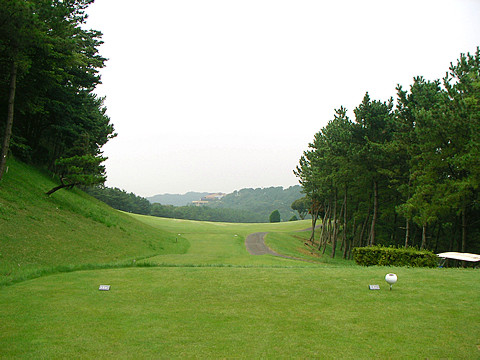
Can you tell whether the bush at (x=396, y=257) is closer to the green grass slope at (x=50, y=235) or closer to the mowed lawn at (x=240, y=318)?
the mowed lawn at (x=240, y=318)

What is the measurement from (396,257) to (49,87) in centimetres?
2591

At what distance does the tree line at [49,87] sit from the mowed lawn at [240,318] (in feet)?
47.0

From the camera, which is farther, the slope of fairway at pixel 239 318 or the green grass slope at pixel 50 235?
the green grass slope at pixel 50 235

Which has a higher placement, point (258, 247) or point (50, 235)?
point (50, 235)

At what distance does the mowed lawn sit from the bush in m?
4.89

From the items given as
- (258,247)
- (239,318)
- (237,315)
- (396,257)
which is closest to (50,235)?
(237,315)

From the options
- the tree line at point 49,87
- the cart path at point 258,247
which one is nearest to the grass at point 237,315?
the tree line at point 49,87

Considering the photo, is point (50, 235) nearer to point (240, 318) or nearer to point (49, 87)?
point (49, 87)

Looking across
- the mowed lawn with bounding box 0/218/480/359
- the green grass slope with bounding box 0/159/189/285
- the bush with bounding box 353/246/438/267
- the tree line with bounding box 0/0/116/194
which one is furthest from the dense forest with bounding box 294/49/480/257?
the tree line with bounding box 0/0/116/194

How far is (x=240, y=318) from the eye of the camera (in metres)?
6.75

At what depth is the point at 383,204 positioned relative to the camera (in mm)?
34438

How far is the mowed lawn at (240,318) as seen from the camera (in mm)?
5293

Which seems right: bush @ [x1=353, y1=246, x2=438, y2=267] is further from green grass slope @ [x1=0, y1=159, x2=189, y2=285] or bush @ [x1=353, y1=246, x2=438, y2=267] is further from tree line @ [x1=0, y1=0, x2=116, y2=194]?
tree line @ [x1=0, y1=0, x2=116, y2=194]

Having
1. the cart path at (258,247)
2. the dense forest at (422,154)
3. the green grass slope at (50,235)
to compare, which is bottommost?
the cart path at (258,247)
